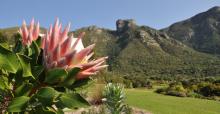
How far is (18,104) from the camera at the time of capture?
1185mm

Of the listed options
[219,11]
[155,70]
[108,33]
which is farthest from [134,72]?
[219,11]

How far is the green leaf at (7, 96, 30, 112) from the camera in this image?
46.6 inches

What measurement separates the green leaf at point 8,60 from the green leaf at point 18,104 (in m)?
0.11

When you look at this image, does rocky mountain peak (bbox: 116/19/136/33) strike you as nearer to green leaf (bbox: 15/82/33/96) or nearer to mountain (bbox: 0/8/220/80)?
mountain (bbox: 0/8/220/80)

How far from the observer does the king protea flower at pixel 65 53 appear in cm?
126

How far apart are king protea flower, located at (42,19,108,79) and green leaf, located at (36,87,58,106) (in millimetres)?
91

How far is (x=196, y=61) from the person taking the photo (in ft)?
274

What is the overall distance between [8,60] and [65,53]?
0.59 ft

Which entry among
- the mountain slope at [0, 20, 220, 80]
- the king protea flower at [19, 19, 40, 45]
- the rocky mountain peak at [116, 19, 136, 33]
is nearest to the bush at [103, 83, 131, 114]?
the king protea flower at [19, 19, 40, 45]

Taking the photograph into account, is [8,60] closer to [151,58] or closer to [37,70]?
[37,70]

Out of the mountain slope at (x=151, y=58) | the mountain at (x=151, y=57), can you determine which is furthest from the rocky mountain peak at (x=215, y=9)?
the mountain at (x=151, y=57)

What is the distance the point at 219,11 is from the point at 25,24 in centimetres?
13512

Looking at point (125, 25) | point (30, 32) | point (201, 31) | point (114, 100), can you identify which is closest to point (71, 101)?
point (30, 32)

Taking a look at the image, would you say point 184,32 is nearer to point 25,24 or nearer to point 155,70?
point 155,70
